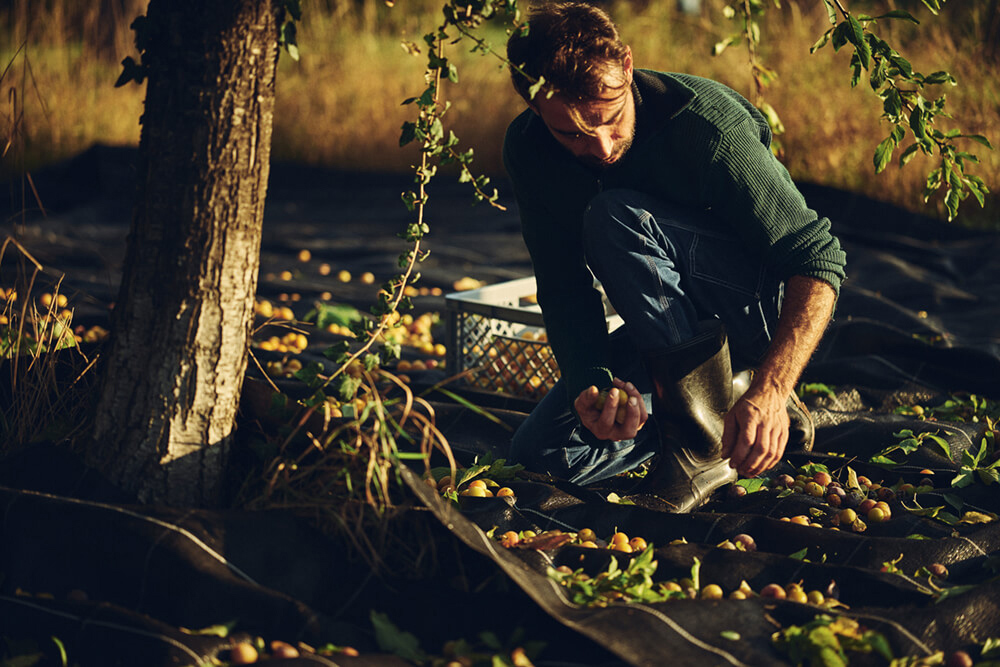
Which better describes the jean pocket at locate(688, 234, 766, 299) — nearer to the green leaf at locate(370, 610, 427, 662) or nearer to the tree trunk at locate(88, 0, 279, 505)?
the tree trunk at locate(88, 0, 279, 505)

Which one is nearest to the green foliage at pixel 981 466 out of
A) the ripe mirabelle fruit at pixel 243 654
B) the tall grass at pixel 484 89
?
the ripe mirabelle fruit at pixel 243 654

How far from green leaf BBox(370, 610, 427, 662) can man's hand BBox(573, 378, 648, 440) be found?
653 millimetres

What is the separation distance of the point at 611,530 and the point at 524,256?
327 cm

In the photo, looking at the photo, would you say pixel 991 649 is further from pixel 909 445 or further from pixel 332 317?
pixel 332 317

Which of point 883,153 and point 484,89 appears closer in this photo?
point 883,153

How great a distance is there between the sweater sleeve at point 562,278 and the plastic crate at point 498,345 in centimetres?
40

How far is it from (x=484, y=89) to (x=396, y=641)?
6866 mm

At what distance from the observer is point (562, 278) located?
2.21 metres

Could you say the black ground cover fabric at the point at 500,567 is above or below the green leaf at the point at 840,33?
below

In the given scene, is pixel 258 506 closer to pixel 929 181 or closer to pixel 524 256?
pixel 929 181

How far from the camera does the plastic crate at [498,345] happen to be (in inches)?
105

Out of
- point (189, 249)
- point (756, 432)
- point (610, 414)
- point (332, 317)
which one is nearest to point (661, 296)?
point (610, 414)

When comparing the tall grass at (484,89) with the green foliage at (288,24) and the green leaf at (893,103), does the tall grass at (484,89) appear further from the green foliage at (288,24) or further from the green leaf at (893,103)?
the green leaf at (893,103)

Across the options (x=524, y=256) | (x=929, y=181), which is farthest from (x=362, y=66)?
(x=929, y=181)
